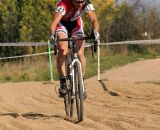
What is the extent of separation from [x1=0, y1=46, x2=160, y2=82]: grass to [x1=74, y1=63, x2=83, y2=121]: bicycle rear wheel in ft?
35.7

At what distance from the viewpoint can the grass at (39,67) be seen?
19.0 metres

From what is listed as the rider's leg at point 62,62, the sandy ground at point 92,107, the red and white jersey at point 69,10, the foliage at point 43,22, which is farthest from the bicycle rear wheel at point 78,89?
the foliage at point 43,22

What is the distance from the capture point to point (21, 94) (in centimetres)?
1205

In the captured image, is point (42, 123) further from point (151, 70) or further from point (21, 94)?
point (151, 70)

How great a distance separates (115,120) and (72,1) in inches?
71.4

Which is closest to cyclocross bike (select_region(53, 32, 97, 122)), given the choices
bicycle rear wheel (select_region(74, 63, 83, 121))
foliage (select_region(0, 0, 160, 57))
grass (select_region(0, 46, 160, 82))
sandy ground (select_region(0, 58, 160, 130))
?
bicycle rear wheel (select_region(74, 63, 83, 121))

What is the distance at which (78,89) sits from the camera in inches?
292

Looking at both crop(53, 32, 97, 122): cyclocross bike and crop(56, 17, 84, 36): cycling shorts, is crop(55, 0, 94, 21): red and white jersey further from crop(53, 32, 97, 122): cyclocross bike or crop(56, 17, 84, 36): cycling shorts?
crop(53, 32, 97, 122): cyclocross bike

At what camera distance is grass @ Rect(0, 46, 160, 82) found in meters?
19.0

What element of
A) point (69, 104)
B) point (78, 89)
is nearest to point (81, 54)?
point (78, 89)

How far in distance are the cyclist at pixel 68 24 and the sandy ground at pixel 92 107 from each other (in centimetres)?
75

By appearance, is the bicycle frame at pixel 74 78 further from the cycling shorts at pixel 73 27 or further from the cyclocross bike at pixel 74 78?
the cycling shorts at pixel 73 27

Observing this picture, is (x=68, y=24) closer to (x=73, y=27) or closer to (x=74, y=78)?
(x=73, y=27)

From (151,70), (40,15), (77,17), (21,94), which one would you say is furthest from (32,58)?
(77,17)
